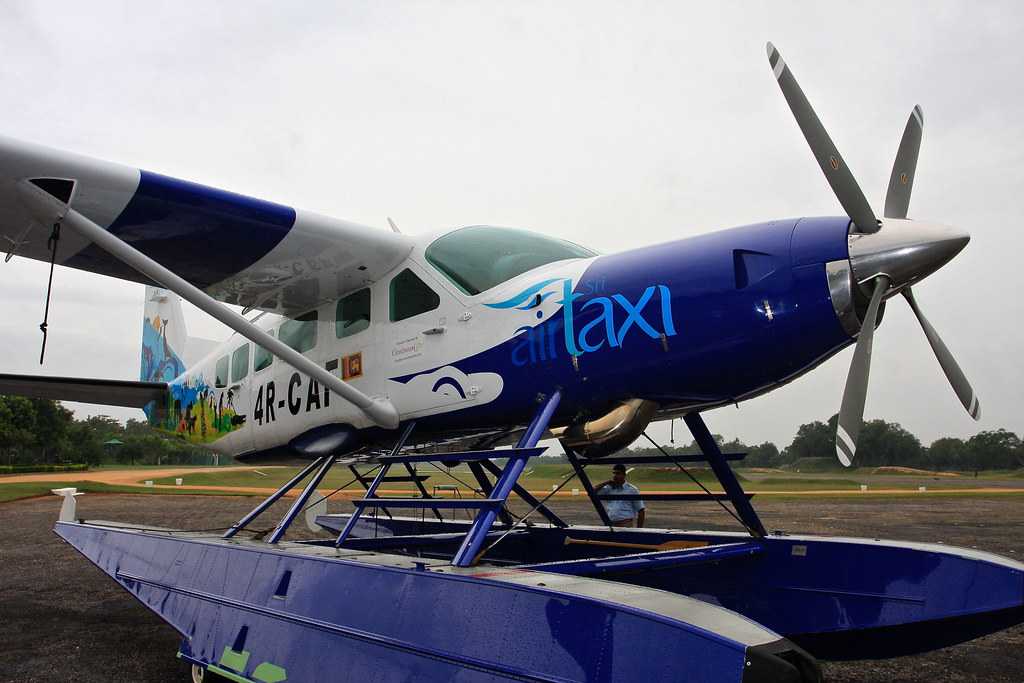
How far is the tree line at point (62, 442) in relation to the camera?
61.1m

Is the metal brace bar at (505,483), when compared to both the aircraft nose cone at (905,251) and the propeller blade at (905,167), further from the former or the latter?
the propeller blade at (905,167)

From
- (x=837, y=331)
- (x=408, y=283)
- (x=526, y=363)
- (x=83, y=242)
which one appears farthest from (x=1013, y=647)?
(x=83, y=242)

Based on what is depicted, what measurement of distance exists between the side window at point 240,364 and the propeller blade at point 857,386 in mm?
5775

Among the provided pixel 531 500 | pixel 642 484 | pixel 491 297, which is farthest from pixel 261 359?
pixel 642 484

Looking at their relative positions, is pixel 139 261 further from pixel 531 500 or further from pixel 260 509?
pixel 531 500

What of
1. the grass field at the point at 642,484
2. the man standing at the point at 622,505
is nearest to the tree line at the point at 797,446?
the grass field at the point at 642,484

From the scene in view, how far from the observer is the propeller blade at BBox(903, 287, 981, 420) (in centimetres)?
446

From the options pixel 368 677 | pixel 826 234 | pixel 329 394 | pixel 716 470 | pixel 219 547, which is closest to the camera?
pixel 368 677

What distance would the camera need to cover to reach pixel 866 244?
12.6ft

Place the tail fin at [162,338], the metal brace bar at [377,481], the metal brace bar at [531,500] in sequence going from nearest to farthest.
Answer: the metal brace bar at [377,481]
the metal brace bar at [531,500]
the tail fin at [162,338]

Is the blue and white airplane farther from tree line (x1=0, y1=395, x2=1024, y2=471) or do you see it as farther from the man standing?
tree line (x1=0, y1=395, x2=1024, y2=471)

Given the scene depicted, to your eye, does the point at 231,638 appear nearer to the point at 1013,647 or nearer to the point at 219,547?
the point at 219,547

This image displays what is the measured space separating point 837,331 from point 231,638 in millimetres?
4066

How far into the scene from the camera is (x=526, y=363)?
472cm
